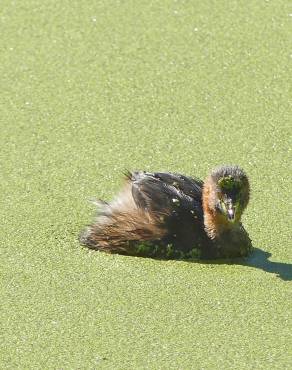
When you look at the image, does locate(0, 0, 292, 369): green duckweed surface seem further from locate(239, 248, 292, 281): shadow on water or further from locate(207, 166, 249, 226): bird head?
locate(207, 166, 249, 226): bird head

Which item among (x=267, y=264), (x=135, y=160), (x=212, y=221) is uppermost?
(x=135, y=160)

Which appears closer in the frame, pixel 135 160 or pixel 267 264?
pixel 267 264

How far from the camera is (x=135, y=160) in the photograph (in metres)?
5.71

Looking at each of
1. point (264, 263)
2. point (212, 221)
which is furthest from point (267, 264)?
point (212, 221)

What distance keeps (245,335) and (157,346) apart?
0.30m

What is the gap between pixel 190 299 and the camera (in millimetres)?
4637

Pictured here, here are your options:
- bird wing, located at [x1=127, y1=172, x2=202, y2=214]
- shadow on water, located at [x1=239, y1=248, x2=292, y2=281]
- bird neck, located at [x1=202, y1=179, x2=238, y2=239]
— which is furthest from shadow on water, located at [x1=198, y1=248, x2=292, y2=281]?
bird wing, located at [x1=127, y1=172, x2=202, y2=214]

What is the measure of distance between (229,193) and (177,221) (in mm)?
220

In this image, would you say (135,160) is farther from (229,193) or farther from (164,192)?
(229,193)

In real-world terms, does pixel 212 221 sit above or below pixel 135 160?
below

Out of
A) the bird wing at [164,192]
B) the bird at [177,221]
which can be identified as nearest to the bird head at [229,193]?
the bird at [177,221]

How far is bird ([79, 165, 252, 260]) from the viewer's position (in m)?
4.99

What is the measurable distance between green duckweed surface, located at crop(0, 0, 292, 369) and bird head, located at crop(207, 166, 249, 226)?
0.20m

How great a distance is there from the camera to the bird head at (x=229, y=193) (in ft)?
16.3
